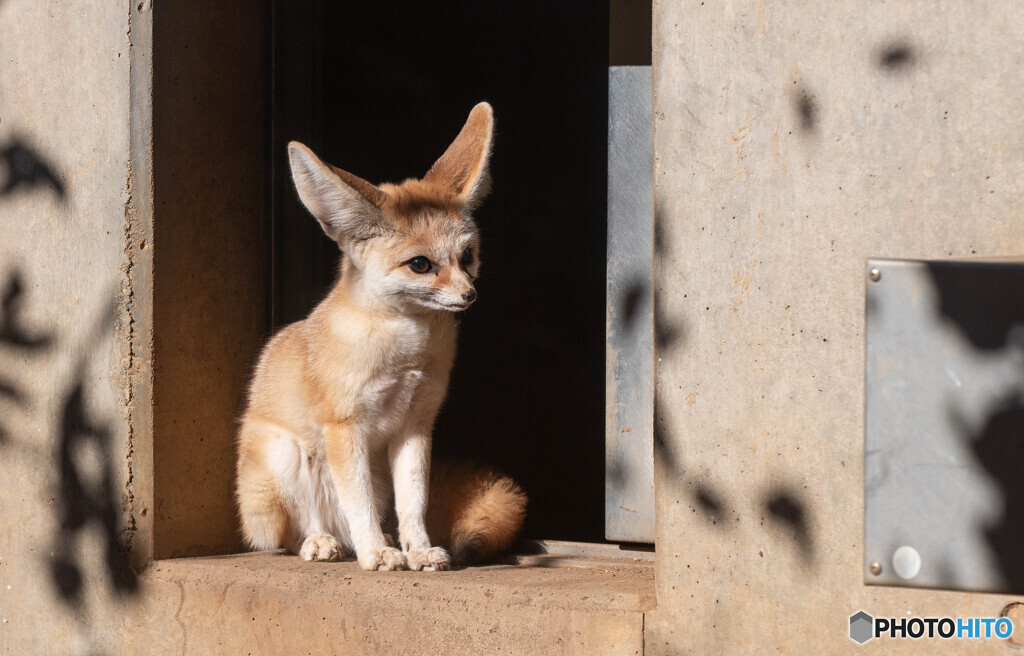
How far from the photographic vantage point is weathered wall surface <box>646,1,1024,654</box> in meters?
2.41

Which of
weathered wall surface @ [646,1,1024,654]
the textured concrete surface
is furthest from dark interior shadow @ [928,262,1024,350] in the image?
the textured concrete surface

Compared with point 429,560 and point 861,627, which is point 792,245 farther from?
point 429,560

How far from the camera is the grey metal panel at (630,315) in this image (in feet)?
11.3

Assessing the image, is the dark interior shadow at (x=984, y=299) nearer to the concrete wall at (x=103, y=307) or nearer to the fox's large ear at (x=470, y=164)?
the fox's large ear at (x=470, y=164)

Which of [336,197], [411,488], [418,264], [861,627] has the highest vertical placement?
[336,197]

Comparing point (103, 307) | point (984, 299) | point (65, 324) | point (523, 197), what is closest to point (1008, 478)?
point (984, 299)

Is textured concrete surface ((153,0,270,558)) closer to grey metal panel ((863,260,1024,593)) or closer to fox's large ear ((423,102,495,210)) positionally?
fox's large ear ((423,102,495,210))

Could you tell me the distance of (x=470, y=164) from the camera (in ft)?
11.8

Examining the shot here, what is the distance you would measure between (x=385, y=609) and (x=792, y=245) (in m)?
1.69

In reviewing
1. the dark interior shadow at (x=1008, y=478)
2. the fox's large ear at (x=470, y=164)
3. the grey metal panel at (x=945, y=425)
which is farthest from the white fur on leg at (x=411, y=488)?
the dark interior shadow at (x=1008, y=478)

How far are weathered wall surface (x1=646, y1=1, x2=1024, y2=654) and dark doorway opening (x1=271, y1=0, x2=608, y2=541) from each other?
94.6 inches

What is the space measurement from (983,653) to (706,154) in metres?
1.49

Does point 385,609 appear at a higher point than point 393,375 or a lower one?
lower

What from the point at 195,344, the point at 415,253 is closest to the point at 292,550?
the point at 195,344
